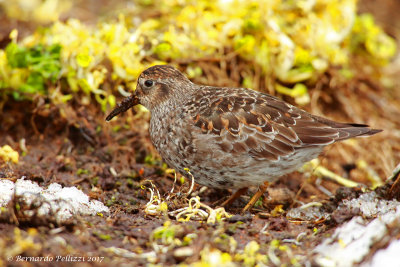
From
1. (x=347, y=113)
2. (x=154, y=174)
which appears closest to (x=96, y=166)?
(x=154, y=174)

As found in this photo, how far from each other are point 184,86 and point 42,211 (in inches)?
91.2

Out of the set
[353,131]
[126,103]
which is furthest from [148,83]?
[353,131]

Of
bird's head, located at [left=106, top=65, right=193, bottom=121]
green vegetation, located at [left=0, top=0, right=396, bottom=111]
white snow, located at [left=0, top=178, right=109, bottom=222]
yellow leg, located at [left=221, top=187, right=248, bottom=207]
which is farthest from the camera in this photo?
green vegetation, located at [left=0, top=0, right=396, bottom=111]

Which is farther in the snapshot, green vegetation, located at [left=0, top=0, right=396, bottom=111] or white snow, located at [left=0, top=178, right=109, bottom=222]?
green vegetation, located at [left=0, top=0, right=396, bottom=111]

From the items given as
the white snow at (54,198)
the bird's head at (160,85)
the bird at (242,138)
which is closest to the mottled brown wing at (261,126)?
the bird at (242,138)

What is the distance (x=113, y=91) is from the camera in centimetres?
664

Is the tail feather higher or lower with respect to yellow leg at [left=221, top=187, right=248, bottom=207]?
higher

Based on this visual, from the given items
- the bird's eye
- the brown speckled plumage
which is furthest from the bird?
the bird's eye

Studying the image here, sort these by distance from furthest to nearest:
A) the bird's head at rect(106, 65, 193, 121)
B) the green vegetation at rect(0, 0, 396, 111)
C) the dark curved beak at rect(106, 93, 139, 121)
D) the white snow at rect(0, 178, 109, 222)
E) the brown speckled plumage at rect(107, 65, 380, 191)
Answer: the green vegetation at rect(0, 0, 396, 111), the dark curved beak at rect(106, 93, 139, 121), the bird's head at rect(106, 65, 193, 121), the brown speckled plumage at rect(107, 65, 380, 191), the white snow at rect(0, 178, 109, 222)

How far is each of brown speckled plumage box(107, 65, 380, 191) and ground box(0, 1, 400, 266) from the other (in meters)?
0.39

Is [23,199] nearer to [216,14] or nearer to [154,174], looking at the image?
[154,174]

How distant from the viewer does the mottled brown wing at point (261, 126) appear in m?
4.91

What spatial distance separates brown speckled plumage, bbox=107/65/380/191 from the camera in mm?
4914

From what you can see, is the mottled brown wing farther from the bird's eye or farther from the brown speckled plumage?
the bird's eye
